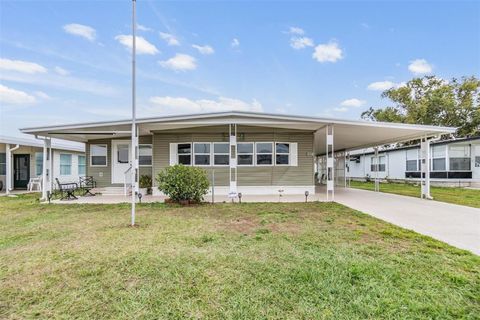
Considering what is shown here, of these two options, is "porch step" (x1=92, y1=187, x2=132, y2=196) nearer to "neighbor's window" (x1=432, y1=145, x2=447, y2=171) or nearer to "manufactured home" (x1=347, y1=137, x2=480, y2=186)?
"manufactured home" (x1=347, y1=137, x2=480, y2=186)

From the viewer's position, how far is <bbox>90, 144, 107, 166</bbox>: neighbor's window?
12.6m

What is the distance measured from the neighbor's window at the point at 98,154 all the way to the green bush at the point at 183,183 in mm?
5267

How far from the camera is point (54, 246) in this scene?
14.3 feet

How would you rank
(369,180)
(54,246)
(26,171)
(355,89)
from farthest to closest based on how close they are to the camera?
(369,180)
(355,89)
(26,171)
(54,246)

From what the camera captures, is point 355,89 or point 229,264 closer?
point 229,264

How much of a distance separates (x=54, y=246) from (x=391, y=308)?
189 inches

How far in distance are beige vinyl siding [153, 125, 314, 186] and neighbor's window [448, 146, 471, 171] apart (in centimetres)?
1229

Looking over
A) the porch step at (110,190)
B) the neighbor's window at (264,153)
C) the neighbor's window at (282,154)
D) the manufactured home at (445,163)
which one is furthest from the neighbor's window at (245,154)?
the manufactured home at (445,163)

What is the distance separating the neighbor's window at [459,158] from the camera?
56.0 ft

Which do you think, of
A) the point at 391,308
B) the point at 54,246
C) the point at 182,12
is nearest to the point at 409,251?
the point at 391,308

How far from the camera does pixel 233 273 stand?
3260 mm

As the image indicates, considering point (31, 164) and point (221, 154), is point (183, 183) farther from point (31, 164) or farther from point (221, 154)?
point (31, 164)

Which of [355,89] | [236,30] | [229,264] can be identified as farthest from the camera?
[355,89]

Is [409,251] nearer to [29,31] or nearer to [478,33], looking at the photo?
[29,31]
